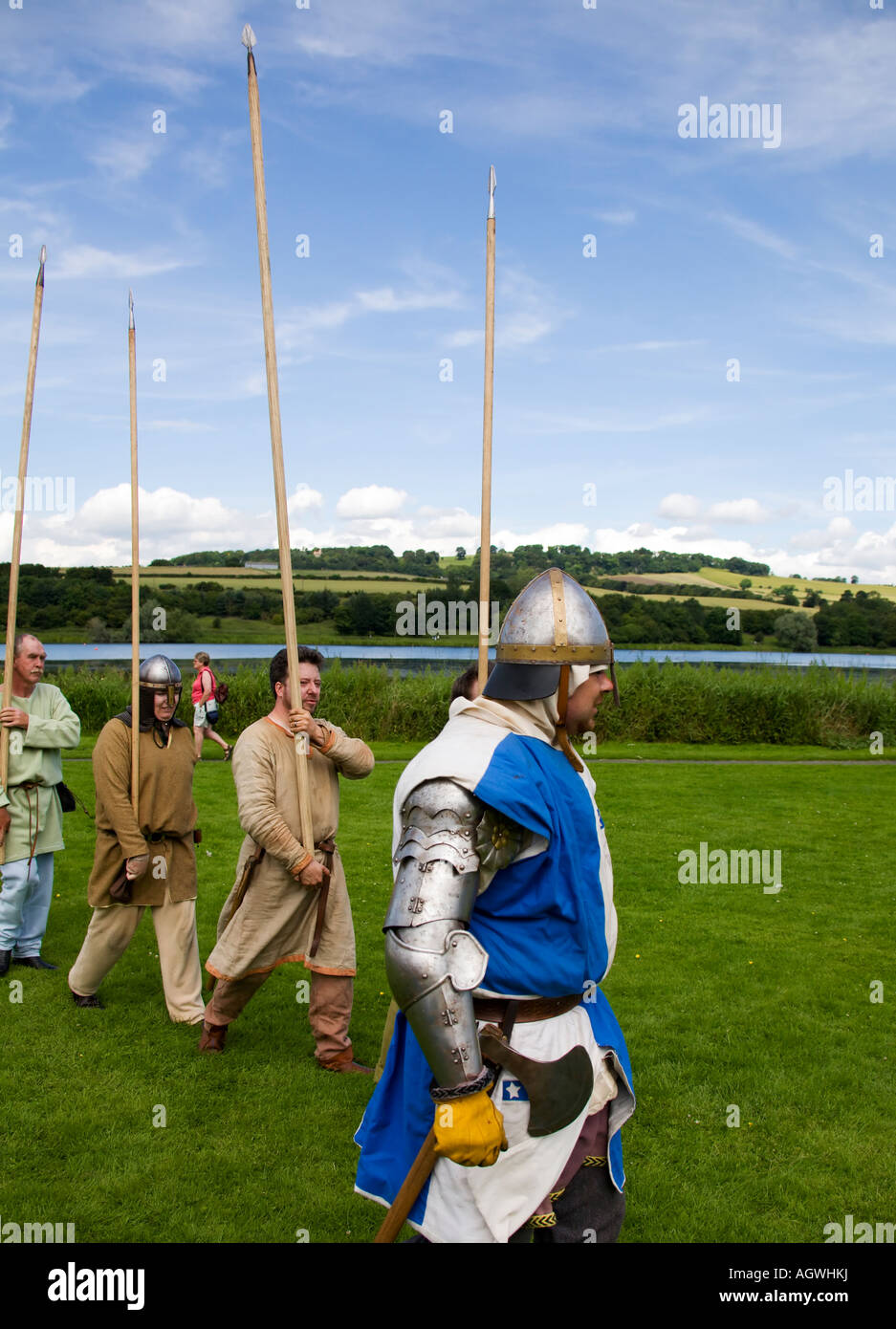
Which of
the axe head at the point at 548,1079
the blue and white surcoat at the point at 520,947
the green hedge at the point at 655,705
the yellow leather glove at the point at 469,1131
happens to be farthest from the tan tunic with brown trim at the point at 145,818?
the green hedge at the point at 655,705

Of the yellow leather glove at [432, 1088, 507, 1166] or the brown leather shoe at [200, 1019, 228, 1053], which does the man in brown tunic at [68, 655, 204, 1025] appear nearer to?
the brown leather shoe at [200, 1019, 228, 1053]

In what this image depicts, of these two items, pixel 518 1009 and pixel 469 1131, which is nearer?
pixel 469 1131

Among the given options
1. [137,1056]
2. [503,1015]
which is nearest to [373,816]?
[137,1056]

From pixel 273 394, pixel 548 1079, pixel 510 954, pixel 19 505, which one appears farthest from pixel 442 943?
pixel 19 505

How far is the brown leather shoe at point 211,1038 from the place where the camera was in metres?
6.32

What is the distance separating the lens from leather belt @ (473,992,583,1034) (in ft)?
9.62

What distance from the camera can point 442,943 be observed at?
2.67m

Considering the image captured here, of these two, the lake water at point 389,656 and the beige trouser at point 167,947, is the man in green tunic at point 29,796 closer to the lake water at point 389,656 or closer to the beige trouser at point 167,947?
the beige trouser at point 167,947

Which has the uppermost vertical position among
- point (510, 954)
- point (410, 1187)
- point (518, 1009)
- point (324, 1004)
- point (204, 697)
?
point (510, 954)

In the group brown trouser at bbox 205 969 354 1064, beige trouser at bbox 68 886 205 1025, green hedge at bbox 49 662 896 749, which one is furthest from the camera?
green hedge at bbox 49 662 896 749

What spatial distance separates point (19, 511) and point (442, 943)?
5.13m

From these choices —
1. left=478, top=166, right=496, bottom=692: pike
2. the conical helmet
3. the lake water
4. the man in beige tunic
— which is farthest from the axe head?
the lake water

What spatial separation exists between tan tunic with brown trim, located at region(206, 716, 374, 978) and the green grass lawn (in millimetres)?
730

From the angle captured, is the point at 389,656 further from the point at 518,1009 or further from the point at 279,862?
the point at 518,1009
